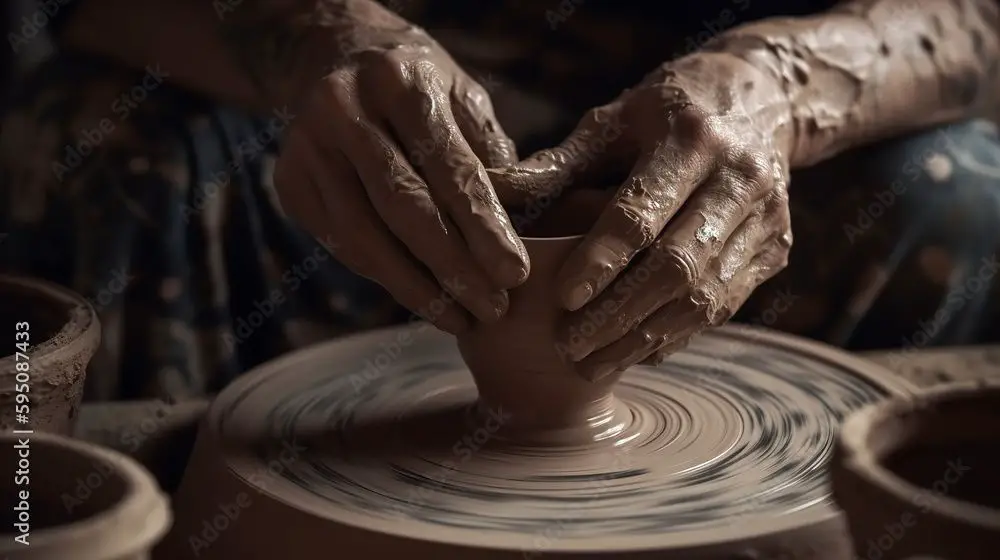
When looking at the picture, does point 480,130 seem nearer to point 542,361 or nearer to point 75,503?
point 542,361

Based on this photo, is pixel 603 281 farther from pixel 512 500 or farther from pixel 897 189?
pixel 897 189

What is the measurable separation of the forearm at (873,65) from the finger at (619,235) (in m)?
0.49

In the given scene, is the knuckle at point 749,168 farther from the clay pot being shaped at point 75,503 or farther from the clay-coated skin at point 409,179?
the clay pot being shaped at point 75,503

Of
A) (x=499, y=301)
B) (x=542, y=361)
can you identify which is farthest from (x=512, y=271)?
(x=542, y=361)

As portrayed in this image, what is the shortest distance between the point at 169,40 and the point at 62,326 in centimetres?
88

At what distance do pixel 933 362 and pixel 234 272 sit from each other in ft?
3.83

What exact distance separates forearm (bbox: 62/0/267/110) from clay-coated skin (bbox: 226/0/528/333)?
52 cm

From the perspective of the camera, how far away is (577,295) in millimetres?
1199

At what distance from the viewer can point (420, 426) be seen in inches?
56.3

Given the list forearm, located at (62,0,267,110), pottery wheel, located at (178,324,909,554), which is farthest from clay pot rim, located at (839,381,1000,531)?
forearm, located at (62,0,267,110)

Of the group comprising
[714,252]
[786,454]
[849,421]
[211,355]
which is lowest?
[211,355]

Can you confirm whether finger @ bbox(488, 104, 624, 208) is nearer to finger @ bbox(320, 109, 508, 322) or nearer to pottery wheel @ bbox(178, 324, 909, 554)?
finger @ bbox(320, 109, 508, 322)

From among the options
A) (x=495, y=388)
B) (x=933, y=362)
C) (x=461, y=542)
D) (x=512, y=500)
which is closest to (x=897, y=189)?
(x=933, y=362)

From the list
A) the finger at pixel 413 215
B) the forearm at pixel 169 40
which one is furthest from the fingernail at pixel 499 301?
the forearm at pixel 169 40
